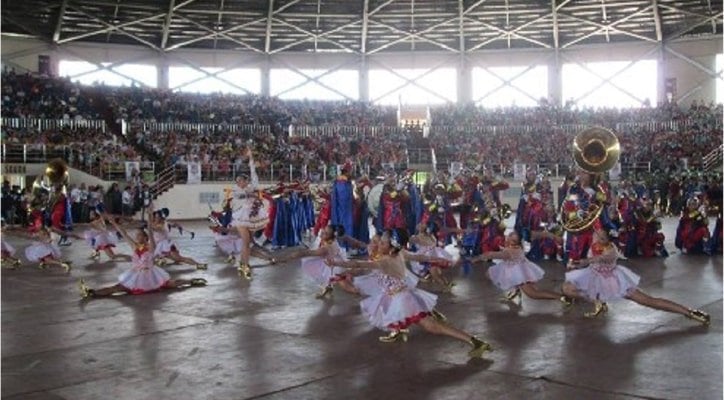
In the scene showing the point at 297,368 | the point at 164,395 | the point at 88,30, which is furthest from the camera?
the point at 88,30

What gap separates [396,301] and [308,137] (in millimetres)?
29041

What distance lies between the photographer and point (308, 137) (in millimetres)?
35781

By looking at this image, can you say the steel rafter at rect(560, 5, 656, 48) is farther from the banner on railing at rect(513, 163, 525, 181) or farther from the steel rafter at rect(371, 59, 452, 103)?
the banner on railing at rect(513, 163, 525, 181)

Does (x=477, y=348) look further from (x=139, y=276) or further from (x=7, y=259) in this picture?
(x=7, y=259)

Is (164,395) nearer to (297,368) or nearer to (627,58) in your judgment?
(297,368)

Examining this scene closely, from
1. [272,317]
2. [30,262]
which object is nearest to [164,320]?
[272,317]

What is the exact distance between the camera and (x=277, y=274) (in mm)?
12594

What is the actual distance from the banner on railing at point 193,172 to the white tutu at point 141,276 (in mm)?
18621

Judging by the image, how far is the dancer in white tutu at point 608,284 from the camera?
809cm

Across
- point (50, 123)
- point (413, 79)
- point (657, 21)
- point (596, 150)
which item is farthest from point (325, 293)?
point (413, 79)

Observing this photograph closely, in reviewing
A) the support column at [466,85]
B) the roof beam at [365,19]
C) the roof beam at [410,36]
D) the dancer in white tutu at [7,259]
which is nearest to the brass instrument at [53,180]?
the dancer in white tutu at [7,259]

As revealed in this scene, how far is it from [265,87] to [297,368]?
38.0 m

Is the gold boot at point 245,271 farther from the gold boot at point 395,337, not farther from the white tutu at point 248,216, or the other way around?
the gold boot at point 395,337

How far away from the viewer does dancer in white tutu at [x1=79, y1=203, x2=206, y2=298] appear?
1012cm
